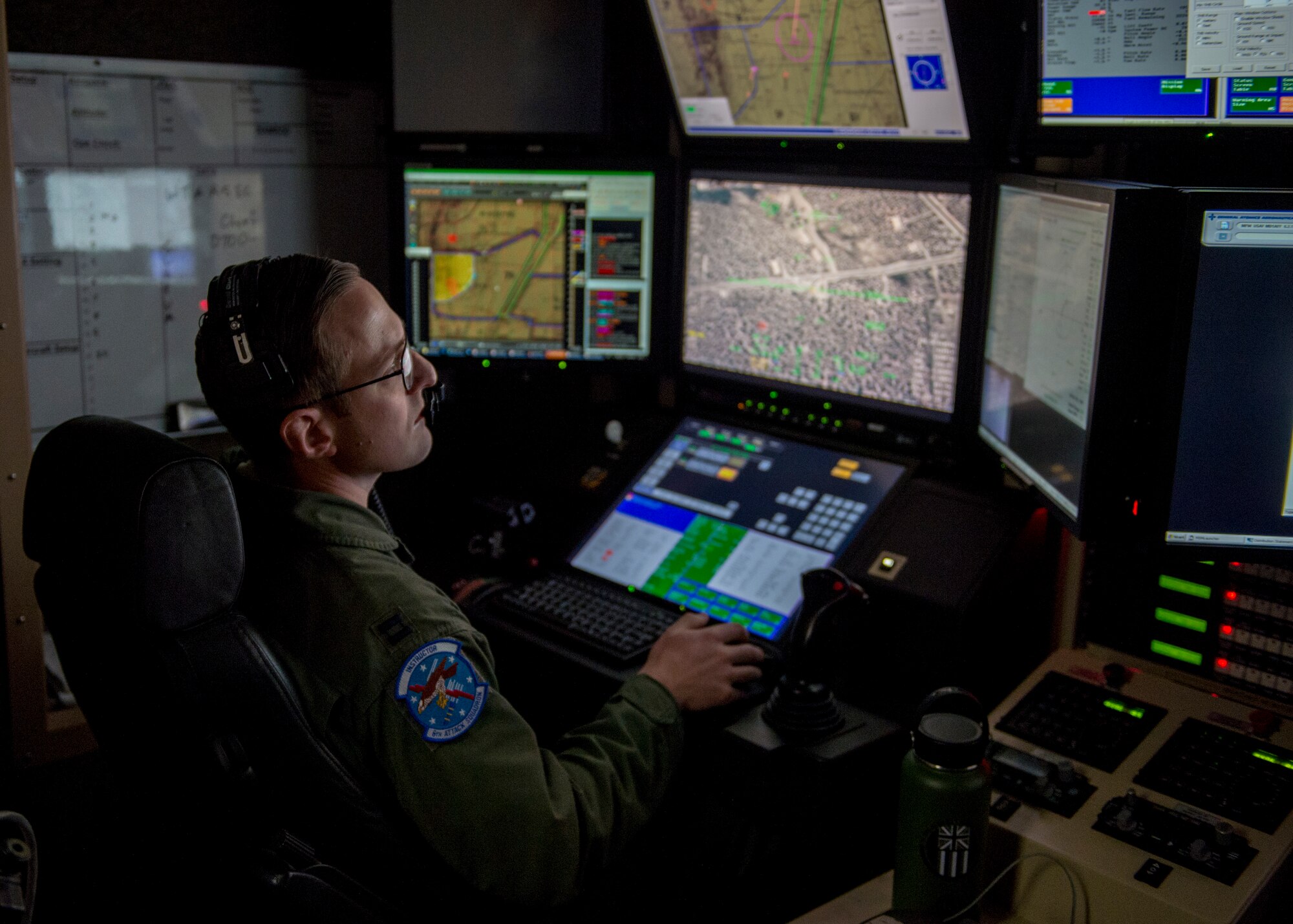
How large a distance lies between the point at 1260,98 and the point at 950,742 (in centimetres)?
83

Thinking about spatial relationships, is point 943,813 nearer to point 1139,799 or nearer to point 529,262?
point 1139,799

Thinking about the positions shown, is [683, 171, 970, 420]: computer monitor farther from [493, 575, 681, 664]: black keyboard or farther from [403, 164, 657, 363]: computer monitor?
[493, 575, 681, 664]: black keyboard

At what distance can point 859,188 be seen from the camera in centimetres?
200

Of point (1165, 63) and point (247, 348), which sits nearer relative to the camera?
point (247, 348)

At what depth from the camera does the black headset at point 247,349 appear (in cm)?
129

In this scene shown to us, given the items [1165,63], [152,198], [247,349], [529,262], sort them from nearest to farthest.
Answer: [247,349]
[1165,63]
[529,262]
[152,198]

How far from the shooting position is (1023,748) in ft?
4.77

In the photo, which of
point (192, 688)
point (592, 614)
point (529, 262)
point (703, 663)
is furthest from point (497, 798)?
point (529, 262)

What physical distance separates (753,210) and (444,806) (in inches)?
52.3

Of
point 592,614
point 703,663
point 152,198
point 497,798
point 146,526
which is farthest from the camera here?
point 152,198

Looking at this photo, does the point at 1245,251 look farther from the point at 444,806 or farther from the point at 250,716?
the point at 250,716

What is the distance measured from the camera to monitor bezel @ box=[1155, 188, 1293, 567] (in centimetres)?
127

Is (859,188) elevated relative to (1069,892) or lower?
elevated

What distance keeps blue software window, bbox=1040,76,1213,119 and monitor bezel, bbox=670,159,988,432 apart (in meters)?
0.30
